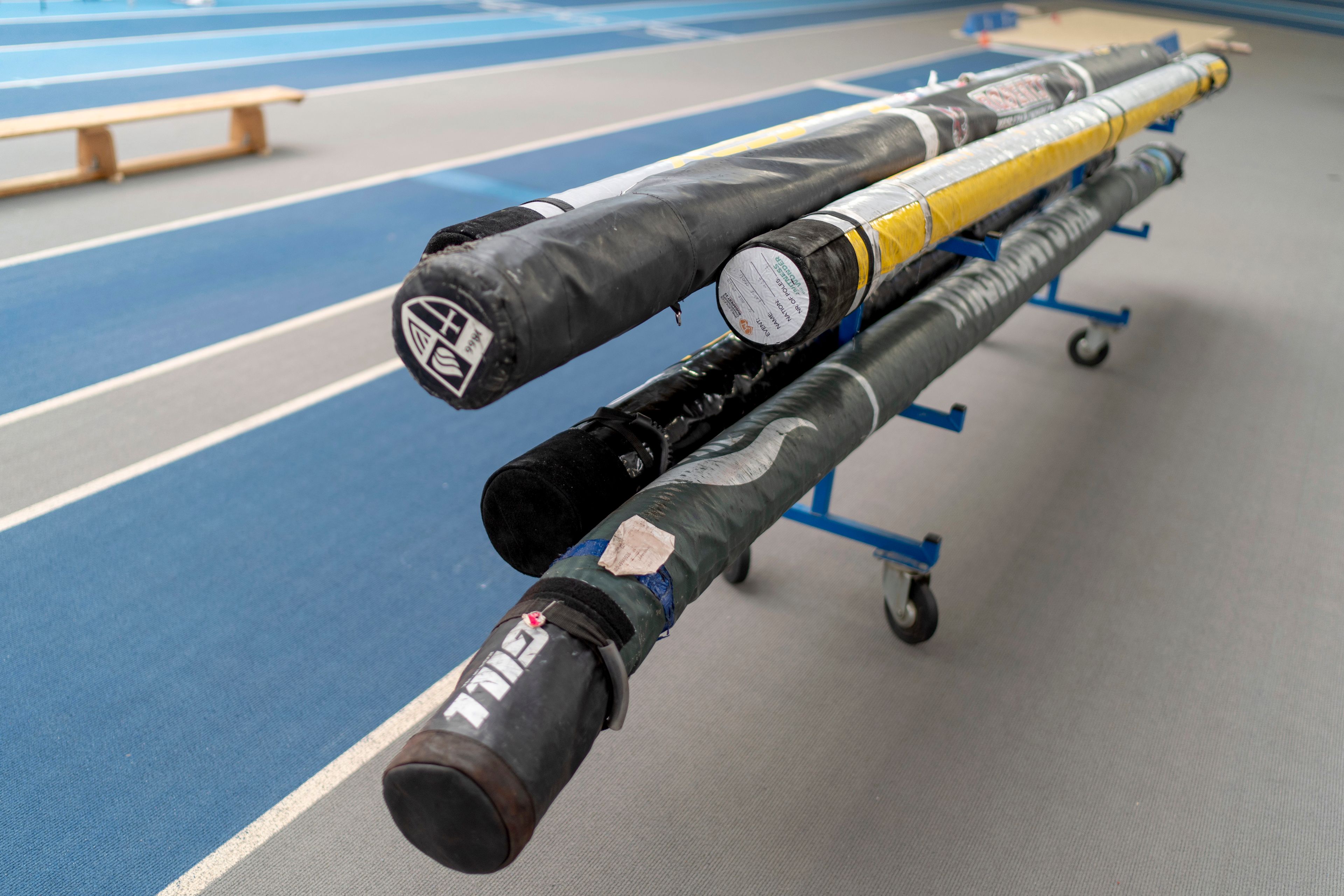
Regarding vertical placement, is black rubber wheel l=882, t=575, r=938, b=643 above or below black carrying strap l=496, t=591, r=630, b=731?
below

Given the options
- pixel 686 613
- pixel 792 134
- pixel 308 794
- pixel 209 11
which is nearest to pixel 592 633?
pixel 308 794

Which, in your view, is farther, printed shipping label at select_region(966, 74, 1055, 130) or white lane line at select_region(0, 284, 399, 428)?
white lane line at select_region(0, 284, 399, 428)

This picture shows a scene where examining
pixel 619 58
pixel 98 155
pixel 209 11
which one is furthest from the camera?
pixel 209 11

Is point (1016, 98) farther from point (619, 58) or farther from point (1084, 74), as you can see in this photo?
point (619, 58)

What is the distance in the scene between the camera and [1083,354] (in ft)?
14.7

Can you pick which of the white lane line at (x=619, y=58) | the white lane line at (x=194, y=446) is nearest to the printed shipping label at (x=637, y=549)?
the white lane line at (x=194, y=446)

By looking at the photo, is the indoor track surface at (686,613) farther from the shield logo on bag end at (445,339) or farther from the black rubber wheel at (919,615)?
the shield logo on bag end at (445,339)

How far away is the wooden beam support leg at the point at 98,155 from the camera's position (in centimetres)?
574

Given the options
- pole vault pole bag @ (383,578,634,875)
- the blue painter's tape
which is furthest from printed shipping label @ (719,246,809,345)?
pole vault pole bag @ (383,578,634,875)

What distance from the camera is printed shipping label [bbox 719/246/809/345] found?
1721 millimetres

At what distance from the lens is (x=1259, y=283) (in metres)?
5.56

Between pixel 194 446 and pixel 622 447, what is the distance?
7.24 feet

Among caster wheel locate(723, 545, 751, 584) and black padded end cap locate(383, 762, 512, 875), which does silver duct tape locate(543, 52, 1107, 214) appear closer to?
black padded end cap locate(383, 762, 512, 875)

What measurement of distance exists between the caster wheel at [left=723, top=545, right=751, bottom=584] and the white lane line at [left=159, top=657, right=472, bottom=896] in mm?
867
